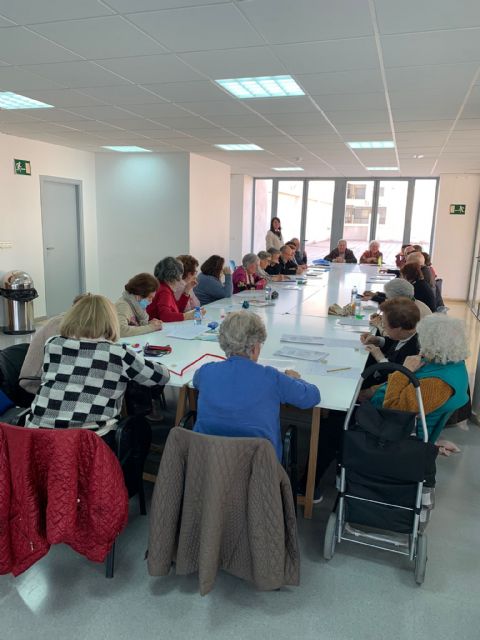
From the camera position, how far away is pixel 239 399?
6.44 feet

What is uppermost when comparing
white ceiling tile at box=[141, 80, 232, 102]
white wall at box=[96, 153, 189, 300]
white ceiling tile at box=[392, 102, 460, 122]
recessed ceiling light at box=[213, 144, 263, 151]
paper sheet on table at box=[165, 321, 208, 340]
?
recessed ceiling light at box=[213, 144, 263, 151]

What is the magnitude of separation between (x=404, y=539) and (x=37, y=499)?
1734 millimetres

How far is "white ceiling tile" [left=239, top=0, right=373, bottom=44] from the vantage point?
256 cm

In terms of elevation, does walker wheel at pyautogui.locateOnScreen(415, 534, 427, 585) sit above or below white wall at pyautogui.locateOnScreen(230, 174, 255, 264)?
below

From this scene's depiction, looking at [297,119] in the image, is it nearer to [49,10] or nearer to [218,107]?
[218,107]

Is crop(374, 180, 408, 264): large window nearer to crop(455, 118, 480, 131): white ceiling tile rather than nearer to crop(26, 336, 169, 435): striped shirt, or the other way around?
crop(455, 118, 480, 131): white ceiling tile

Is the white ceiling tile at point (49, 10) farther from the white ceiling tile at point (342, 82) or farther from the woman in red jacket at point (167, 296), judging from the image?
the woman in red jacket at point (167, 296)

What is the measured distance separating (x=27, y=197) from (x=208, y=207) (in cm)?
332

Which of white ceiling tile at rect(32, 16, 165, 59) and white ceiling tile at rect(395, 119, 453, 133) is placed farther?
white ceiling tile at rect(395, 119, 453, 133)

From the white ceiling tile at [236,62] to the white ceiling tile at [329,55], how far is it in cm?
9

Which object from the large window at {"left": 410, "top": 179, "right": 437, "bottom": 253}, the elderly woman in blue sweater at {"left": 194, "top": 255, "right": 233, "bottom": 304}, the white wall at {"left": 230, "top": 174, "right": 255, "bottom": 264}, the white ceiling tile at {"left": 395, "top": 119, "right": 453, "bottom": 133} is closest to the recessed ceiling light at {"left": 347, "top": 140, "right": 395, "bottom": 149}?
the white ceiling tile at {"left": 395, "top": 119, "right": 453, "bottom": 133}

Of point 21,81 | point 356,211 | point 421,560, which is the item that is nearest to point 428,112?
point 21,81

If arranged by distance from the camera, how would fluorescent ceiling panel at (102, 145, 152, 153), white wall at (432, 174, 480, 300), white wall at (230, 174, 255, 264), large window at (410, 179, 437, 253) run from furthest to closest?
white wall at (230, 174, 255, 264) < large window at (410, 179, 437, 253) < white wall at (432, 174, 480, 300) < fluorescent ceiling panel at (102, 145, 152, 153)

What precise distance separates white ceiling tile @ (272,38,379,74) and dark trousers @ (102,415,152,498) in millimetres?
2579
